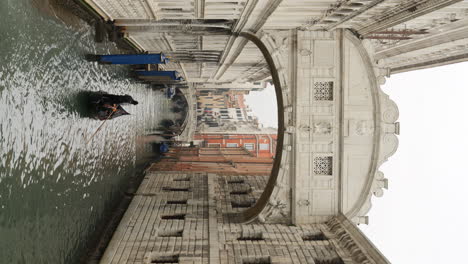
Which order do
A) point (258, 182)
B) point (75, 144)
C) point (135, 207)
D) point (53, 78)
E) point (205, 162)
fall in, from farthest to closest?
point (205, 162), point (258, 182), point (135, 207), point (75, 144), point (53, 78)

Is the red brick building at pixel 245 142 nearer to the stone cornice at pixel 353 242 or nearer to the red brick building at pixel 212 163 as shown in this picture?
the red brick building at pixel 212 163

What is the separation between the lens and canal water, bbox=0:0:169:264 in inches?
403

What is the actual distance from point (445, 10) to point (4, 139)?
14.2 meters

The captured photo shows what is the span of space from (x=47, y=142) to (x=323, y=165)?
33.9 feet

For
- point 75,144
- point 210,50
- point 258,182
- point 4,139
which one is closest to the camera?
point 4,139

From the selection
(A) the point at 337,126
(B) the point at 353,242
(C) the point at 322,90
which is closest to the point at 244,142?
(A) the point at 337,126

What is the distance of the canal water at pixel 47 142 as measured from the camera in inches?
403

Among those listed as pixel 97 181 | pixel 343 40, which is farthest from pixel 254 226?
pixel 343 40

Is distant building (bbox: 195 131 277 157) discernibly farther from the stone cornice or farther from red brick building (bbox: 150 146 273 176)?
the stone cornice

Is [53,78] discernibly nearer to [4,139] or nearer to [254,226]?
[4,139]

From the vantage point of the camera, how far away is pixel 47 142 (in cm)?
1208

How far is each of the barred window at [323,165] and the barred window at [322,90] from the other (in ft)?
8.08

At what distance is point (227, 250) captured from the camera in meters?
14.2

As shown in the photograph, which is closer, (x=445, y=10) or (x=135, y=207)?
(x=445, y=10)
